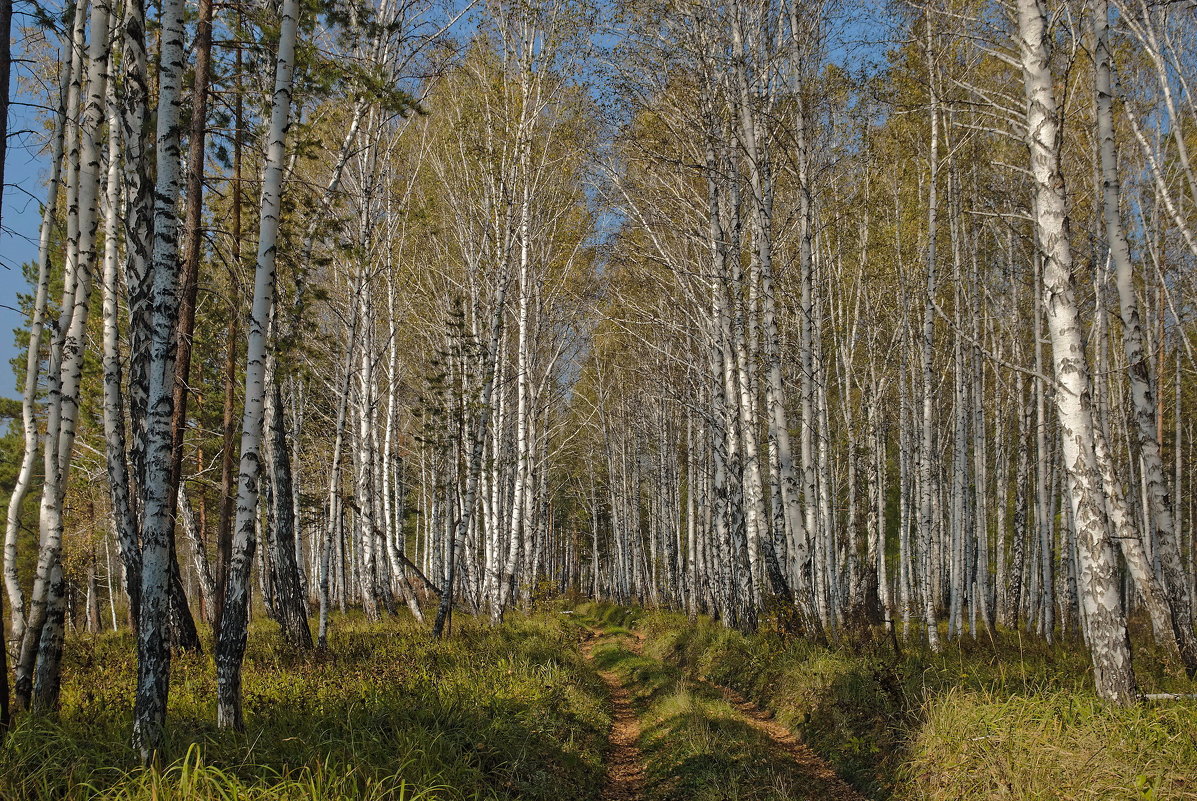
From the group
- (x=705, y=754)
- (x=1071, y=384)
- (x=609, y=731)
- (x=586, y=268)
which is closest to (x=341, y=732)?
(x=705, y=754)

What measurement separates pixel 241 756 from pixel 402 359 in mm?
18369

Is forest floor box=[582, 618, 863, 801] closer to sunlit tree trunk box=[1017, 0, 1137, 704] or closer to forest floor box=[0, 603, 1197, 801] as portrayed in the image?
forest floor box=[0, 603, 1197, 801]

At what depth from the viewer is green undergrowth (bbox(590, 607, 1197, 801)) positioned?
3870mm

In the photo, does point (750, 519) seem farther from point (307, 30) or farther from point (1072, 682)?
point (307, 30)

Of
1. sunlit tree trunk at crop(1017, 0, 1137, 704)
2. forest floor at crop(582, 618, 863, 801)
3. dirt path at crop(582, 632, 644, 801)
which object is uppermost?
sunlit tree trunk at crop(1017, 0, 1137, 704)

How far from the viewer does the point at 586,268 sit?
65.4ft

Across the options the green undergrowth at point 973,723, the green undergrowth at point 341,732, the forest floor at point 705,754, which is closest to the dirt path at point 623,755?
the forest floor at point 705,754

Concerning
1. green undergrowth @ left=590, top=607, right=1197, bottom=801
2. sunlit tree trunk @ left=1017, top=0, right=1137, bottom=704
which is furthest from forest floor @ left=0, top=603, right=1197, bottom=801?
sunlit tree trunk @ left=1017, top=0, right=1137, bottom=704

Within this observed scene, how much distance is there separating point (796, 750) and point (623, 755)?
172 cm

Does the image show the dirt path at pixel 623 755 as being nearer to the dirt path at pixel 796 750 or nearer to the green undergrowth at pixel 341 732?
the green undergrowth at pixel 341 732

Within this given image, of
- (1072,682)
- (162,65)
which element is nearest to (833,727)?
(1072,682)

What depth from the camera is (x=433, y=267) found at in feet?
53.4

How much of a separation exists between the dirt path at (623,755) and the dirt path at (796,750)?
4.08 feet

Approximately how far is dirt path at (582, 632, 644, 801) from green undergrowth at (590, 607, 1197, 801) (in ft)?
5.43
